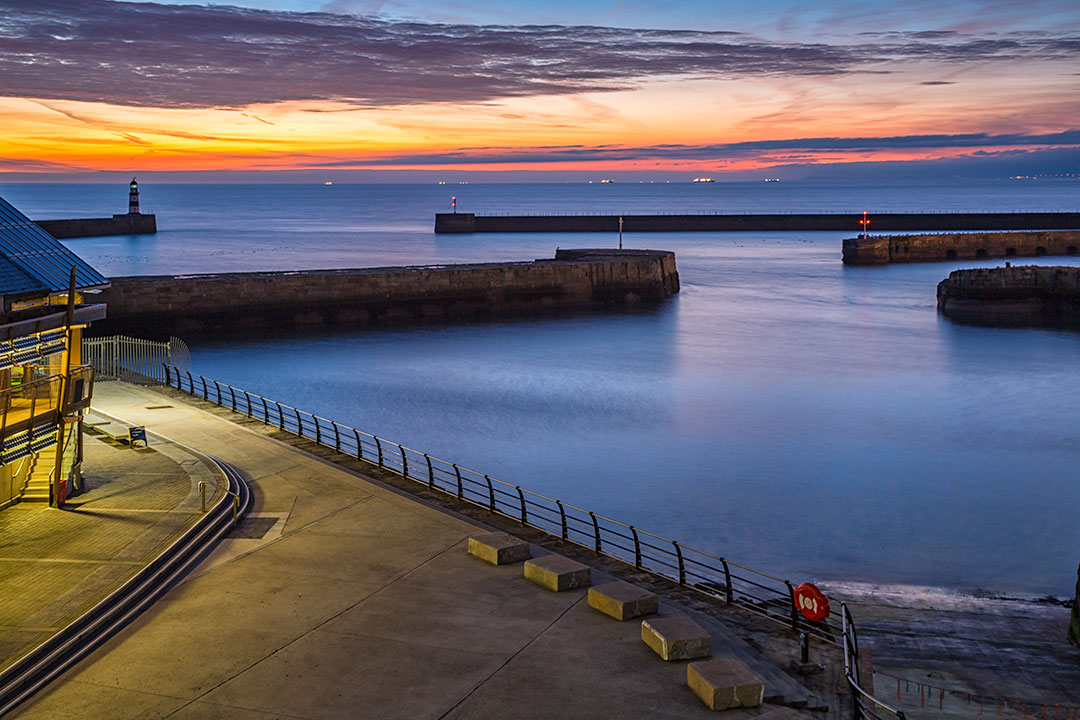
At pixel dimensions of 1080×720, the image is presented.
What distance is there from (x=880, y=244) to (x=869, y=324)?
40.3 meters

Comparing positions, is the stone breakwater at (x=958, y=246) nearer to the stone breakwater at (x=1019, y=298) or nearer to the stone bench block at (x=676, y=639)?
the stone breakwater at (x=1019, y=298)

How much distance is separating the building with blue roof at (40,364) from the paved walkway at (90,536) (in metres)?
0.56

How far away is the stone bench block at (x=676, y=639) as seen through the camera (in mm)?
12492

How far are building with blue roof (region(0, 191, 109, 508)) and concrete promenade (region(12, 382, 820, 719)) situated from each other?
373 cm

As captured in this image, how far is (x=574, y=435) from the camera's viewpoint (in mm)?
35719

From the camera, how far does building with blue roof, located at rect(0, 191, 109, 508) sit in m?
16.6

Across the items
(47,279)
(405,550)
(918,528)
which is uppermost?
(47,279)

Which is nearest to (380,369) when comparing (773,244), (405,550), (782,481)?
(782,481)

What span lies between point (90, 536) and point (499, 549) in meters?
6.73

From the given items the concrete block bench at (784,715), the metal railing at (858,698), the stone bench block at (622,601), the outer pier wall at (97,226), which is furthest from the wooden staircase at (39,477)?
the outer pier wall at (97,226)

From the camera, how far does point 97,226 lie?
138250 millimetres

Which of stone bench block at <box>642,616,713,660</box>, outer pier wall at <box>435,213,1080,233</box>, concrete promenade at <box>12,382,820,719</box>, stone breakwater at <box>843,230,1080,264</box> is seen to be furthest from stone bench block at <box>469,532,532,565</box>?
outer pier wall at <box>435,213,1080,233</box>

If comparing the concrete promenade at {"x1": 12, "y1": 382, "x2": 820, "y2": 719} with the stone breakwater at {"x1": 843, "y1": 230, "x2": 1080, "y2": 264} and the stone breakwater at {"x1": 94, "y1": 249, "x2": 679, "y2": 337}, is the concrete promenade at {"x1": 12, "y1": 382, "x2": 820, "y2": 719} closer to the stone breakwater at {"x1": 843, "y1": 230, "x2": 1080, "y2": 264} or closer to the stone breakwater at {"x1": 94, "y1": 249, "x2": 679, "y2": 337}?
the stone breakwater at {"x1": 94, "y1": 249, "x2": 679, "y2": 337}

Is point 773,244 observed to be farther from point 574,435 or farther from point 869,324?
point 574,435
